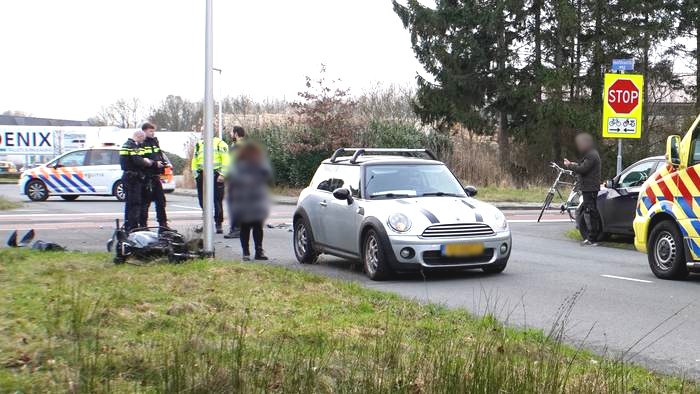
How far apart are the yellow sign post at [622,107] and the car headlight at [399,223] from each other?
8.01m

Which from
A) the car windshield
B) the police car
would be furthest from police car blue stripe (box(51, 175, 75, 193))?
the car windshield

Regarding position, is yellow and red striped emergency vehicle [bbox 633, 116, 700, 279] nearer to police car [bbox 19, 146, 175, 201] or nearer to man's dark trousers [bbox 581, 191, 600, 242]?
man's dark trousers [bbox 581, 191, 600, 242]

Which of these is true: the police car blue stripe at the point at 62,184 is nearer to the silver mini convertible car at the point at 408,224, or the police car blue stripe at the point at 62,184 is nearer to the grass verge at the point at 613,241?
the grass verge at the point at 613,241

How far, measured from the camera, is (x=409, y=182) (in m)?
11.3

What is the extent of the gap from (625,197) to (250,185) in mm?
15357

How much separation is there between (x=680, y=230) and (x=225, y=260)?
607 cm

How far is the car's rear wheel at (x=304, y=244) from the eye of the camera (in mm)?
11562

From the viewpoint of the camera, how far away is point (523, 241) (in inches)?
659

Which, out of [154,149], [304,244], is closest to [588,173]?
[304,244]

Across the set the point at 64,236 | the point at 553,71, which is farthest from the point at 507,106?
the point at 64,236

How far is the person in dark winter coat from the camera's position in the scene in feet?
4.42

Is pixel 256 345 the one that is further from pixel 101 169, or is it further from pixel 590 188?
pixel 101 169

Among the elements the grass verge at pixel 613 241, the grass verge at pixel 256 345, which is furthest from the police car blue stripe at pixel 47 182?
the grass verge at pixel 256 345

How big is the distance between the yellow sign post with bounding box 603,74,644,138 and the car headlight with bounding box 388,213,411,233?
8.01 meters
